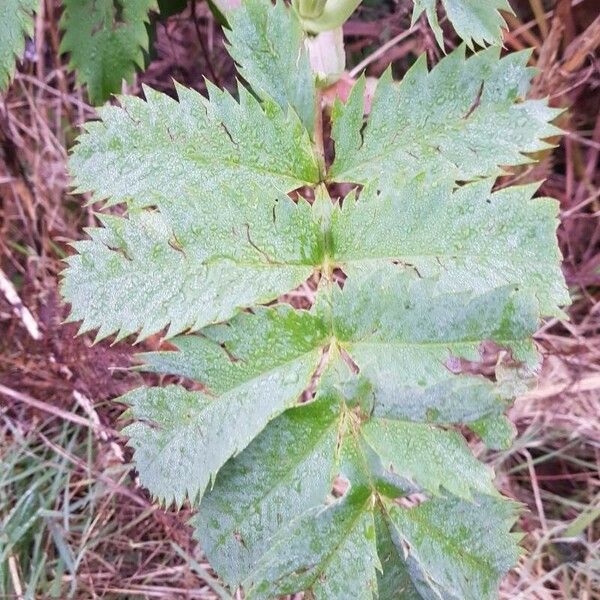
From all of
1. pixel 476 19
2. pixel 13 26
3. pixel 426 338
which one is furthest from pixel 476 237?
pixel 13 26

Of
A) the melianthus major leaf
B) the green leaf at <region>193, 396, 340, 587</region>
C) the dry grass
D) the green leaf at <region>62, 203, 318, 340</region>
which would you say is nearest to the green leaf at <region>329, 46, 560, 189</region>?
the melianthus major leaf

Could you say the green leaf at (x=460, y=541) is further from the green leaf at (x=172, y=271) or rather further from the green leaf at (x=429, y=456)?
the green leaf at (x=172, y=271)

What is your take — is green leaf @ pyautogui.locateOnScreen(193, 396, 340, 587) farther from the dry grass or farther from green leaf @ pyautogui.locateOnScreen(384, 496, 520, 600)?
the dry grass

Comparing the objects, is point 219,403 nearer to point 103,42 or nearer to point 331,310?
point 331,310

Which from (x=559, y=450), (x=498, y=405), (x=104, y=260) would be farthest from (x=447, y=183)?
(x=559, y=450)

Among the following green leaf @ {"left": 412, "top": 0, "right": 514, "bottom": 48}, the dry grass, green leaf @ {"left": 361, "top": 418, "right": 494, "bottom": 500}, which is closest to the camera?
green leaf @ {"left": 361, "top": 418, "right": 494, "bottom": 500}

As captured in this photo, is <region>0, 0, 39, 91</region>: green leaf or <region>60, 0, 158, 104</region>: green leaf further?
<region>60, 0, 158, 104</region>: green leaf
